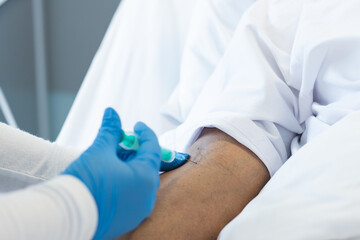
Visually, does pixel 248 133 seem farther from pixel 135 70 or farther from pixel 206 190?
pixel 135 70

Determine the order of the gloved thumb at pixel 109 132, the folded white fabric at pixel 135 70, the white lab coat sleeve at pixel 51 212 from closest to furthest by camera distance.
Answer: the white lab coat sleeve at pixel 51 212 < the gloved thumb at pixel 109 132 < the folded white fabric at pixel 135 70

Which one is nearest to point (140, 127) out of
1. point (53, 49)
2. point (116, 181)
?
point (116, 181)

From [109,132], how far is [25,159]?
151 millimetres

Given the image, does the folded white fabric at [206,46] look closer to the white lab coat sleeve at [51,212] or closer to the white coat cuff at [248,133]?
the white coat cuff at [248,133]

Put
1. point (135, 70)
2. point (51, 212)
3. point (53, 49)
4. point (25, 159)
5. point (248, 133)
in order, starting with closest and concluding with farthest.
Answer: point (51, 212) < point (25, 159) < point (248, 133) < point (135, 70) < point (53, 49)

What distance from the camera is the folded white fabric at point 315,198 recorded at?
0.55m

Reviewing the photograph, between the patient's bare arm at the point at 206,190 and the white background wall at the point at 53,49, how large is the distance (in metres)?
1.14

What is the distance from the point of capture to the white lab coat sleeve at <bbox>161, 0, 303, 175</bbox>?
812 millimetres

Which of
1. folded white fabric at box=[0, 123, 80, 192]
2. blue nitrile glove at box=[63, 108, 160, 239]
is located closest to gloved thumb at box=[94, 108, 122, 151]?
blue nitrile glove at box=[63, 108, 160, 239]

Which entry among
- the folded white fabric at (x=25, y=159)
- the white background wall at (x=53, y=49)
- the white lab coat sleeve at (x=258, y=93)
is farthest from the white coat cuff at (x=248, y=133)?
the white background wall at (x=53, y=49)

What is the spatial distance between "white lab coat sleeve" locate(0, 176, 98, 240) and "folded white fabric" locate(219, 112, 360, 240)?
0.21m

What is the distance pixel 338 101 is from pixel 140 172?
1.37 ft

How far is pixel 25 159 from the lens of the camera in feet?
2.28

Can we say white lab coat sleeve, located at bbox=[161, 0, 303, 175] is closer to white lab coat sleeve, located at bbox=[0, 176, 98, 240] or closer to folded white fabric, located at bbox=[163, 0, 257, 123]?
folded white fabric, located at bbox=[163, 0, 257, 123]
